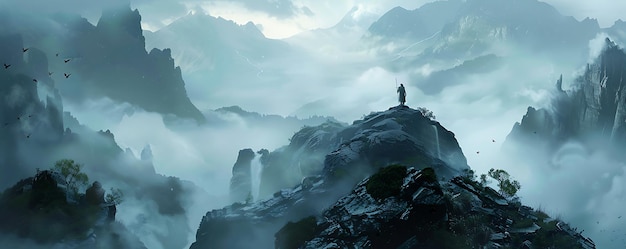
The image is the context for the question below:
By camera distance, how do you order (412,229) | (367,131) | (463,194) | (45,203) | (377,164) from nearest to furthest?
(412,229)
(463,194)
(45,203)
(377,164)
(367,131)

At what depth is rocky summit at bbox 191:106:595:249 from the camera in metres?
62.1

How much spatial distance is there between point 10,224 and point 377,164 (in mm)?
83685

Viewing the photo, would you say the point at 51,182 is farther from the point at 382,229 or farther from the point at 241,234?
the point at 382,229

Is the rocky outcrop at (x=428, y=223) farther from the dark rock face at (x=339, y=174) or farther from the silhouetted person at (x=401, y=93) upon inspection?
the silhouetted person at (x=401, y=93)

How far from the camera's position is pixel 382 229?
62906 millimetres

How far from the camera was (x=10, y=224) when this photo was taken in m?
108

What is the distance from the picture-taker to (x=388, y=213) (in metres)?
63.3

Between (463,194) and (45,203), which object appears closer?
(463,194)

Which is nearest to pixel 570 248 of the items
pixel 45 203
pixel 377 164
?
pixel 377 164

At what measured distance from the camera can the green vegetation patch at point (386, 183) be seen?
66.4 meters

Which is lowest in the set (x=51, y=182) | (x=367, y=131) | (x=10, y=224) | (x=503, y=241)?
(x=503, y=241)

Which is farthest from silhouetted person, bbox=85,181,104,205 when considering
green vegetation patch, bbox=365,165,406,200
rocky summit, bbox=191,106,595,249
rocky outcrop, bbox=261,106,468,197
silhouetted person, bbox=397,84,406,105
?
silhouetted person, bbox=397,84,406,105

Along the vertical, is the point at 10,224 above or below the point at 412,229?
above

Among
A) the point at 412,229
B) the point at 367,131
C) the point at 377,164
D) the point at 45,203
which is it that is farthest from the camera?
the point at 367,131
